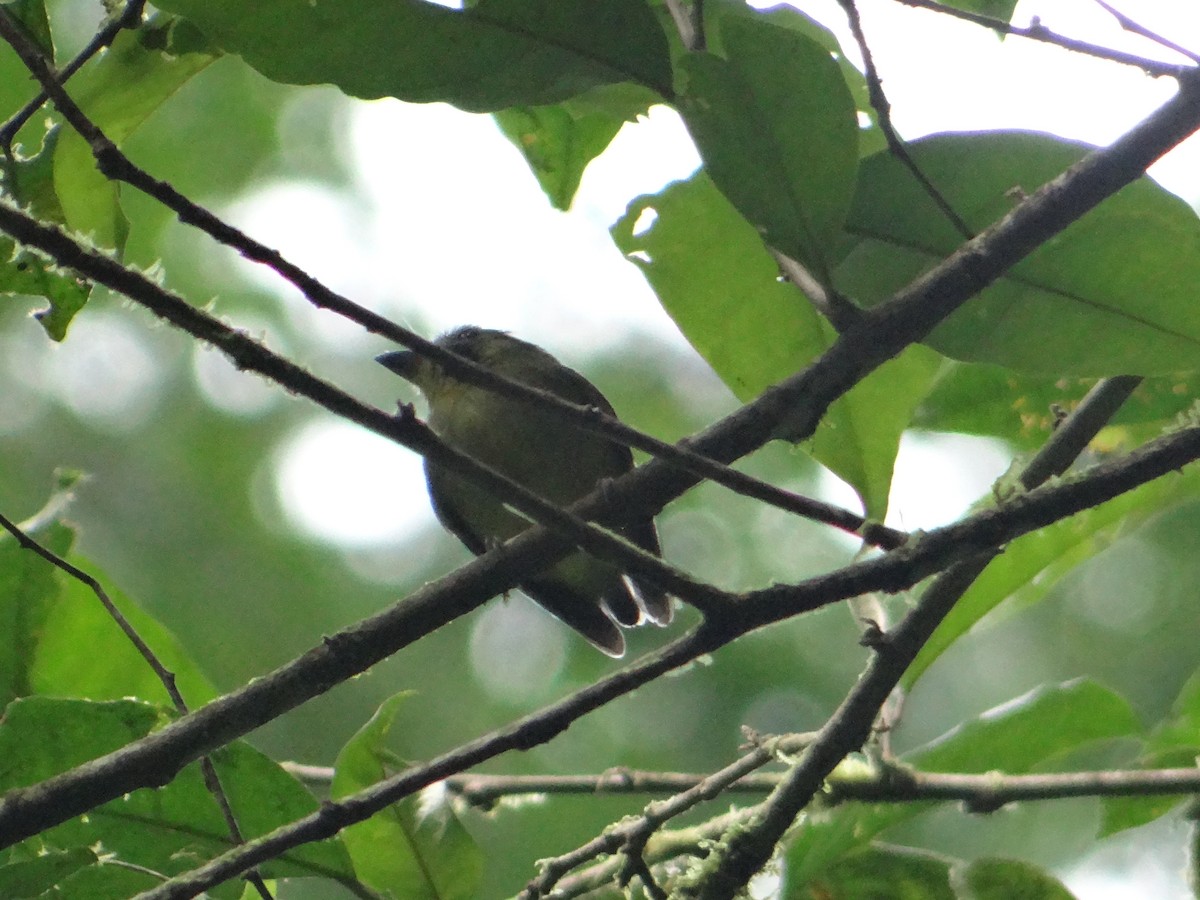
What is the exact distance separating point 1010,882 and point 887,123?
98 cm

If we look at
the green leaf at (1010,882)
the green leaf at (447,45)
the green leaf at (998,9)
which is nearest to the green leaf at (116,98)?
the green leaf at (447,45)

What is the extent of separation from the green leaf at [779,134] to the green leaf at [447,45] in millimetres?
81

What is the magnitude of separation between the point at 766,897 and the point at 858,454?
2.09ft

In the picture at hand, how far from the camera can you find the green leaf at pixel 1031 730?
1.81 metres

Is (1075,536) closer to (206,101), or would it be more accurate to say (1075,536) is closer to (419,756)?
(419,756)

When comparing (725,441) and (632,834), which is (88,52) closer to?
(725,441)

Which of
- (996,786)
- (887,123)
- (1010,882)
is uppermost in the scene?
(887,123)

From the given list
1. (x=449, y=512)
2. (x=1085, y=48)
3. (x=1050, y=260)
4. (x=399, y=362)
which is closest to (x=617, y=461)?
(x=449, y=512)

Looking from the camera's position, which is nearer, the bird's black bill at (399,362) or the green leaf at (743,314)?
the green leaf at (743,314)

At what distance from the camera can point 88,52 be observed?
5.01ft

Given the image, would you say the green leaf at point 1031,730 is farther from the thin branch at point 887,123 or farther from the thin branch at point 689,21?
the thin branch at point 689,21

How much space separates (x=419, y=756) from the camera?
6.26m

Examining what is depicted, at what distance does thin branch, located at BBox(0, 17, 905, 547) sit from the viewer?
3.17 ft

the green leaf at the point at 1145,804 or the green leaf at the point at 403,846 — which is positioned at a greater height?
the green leaf at the point at 403,846
